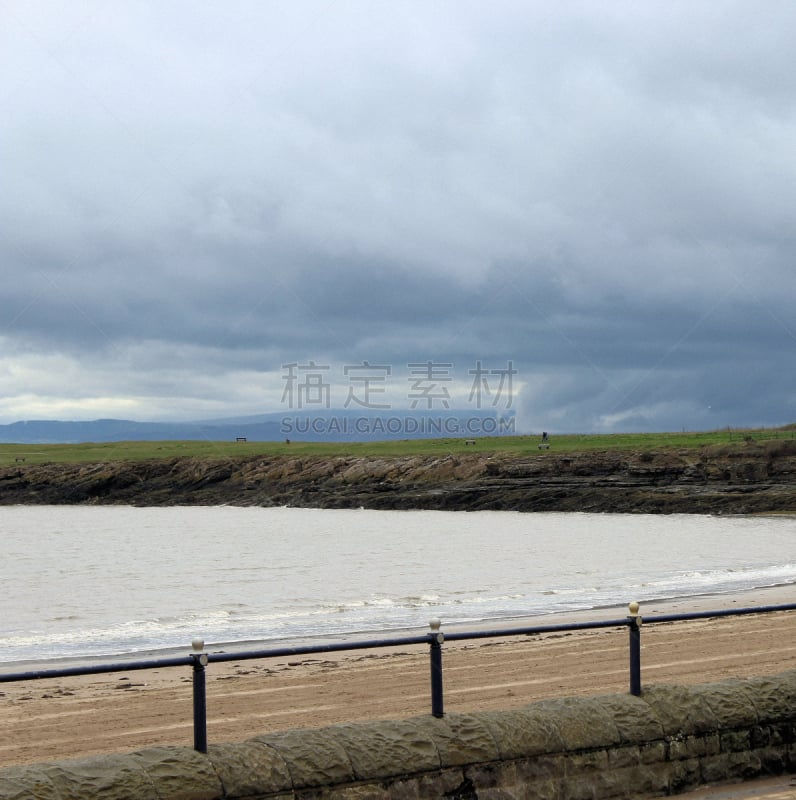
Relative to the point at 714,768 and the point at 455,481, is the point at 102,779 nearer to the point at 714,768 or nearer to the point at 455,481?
the point at 714,768

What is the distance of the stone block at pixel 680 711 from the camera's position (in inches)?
353

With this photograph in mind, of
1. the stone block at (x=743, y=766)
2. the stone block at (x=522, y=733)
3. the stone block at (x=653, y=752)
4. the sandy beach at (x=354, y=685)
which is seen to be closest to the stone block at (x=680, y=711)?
the stone block at (x=653, y=752)

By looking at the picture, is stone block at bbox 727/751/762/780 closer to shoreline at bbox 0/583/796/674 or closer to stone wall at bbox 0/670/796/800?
stone wall at bbox 0/670/796/800

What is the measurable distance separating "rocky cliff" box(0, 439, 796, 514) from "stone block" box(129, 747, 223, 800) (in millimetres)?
67918

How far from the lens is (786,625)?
2000cm

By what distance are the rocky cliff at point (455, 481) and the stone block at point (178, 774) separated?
67.9m

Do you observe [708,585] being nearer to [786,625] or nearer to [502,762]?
[786,625]

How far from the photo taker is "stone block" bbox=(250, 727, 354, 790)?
7434 mm

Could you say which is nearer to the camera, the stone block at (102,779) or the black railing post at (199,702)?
the stone block at (102,779)

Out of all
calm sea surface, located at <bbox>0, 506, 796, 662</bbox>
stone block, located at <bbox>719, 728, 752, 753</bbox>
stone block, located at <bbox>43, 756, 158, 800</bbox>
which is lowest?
calm sea surface, located at <bbox>0, 506, 796, 662</bbox>

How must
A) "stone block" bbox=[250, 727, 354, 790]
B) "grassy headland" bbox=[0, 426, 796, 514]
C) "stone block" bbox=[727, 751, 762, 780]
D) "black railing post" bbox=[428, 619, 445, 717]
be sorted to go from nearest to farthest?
"stone block" bbox=[250, 727, 354, 790] < "black railing post" bbox=[428, 619, 445, 717] < "stone block" bbox=[727, 751, 762, 780] < "grassy headland" bbox=[0, 426, 796, 514]

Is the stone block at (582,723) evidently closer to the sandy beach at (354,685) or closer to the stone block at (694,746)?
the stone block at (694,746)

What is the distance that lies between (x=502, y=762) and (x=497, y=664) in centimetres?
851

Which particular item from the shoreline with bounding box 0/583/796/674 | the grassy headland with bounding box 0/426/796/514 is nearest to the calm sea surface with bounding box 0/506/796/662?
Answer: the shoreline with bounding box 0/583/796/674
